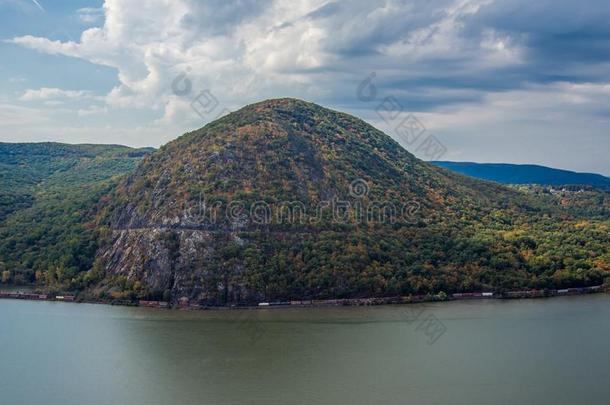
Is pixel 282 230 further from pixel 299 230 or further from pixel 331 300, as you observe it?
pixel 331 300

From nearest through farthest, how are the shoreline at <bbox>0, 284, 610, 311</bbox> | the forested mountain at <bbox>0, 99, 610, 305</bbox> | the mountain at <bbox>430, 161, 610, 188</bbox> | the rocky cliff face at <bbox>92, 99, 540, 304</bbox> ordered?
1. the shoreline at <bbox>0, 284, 610, 311</bbox>
2. the rocky cliff face at <bbox>92, 99, 540, 304</bbox>
3. the forested mountain at <bbox>0, 99, 610, 305</bbox>
4. the mountain at <bbox>430, 161, 610, 188</bbox>

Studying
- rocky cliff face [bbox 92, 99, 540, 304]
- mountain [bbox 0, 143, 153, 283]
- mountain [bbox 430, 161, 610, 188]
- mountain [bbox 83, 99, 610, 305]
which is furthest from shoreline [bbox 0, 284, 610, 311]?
mountain [bbox 430, 161, 610, 188]

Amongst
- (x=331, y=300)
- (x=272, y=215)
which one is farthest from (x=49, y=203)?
(x=331, y=300)

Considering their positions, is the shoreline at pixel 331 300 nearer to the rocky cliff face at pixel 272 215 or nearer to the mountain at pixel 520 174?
the rocky cliff face at pixel 272 215

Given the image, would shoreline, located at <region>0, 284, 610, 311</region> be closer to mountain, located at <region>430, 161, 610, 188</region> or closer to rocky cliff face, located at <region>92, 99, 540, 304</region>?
rocky cliff face, located at <region>92, 99, 540, 304</region>

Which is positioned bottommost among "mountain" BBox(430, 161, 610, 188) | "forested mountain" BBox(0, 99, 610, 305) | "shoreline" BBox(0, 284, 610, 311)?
"shoreline" BBox(0, 284, 610, 311)

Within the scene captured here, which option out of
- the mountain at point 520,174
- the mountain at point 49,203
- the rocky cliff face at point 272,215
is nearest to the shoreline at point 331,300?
the rocky cliff face at point 272,215

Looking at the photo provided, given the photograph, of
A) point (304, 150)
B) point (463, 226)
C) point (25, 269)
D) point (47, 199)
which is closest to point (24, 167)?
point (47, 199)
